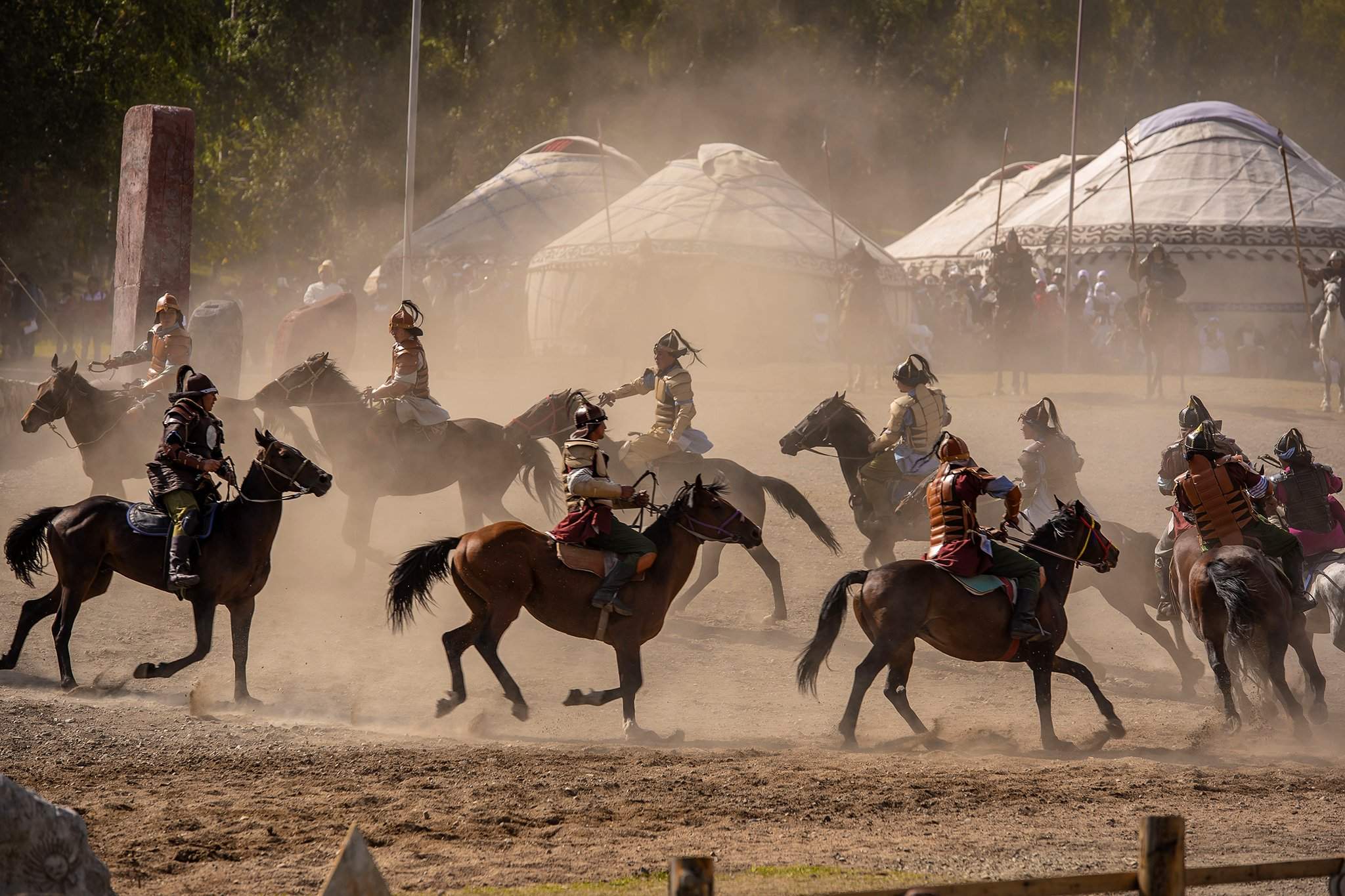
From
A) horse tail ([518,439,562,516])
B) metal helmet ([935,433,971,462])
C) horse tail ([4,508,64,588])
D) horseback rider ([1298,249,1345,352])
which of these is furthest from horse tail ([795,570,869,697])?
horseback rider ([1298,249,1345,352])

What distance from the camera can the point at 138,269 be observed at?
2036cm

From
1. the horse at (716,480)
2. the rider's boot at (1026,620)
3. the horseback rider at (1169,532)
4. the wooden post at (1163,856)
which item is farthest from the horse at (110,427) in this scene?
the wooden post at (1163,856)

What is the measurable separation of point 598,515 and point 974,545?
8.78 ft

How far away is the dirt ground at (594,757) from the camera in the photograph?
7.48m

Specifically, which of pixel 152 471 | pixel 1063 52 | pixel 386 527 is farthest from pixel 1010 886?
pixel 1063 52

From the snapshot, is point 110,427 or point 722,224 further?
point 722,224

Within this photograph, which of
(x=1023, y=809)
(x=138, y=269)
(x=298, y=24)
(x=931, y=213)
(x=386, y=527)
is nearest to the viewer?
(x=1023, y=809)

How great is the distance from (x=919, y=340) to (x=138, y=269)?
1839cm

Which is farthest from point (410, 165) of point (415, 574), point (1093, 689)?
point (1093, 689)

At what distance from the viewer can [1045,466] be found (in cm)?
1339

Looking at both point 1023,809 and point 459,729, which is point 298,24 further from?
point 1023,809

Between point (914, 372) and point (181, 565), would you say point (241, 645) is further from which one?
point (914, 372)

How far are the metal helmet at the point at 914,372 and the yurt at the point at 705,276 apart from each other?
654 inches

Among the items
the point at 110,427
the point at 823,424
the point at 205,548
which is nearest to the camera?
the point at 205,548
